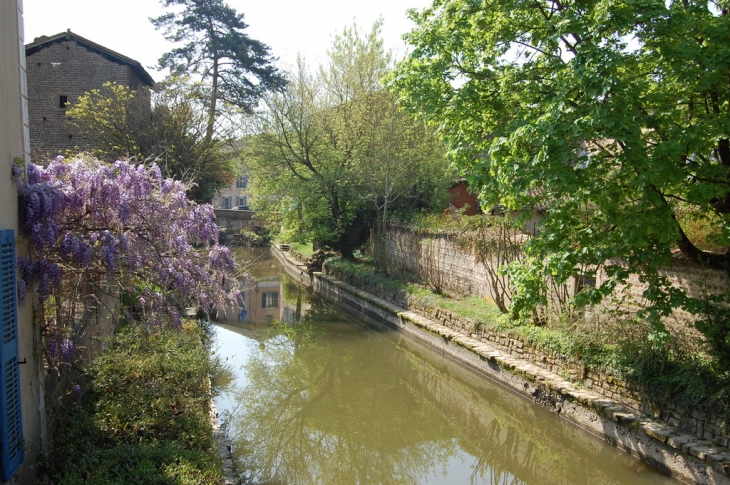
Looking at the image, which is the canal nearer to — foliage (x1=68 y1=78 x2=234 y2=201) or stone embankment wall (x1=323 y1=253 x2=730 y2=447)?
stone embankment wall (x1=323 y1=253 x2=730 y2=447)

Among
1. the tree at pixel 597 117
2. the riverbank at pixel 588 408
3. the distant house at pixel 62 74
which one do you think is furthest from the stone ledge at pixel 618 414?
the distant house at pixel 62 74

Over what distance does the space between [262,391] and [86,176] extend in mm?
6188

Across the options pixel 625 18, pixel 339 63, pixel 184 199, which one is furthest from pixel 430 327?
pixel 339 63

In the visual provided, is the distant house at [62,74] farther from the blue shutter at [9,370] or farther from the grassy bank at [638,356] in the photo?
the blue shutter at [9,370]

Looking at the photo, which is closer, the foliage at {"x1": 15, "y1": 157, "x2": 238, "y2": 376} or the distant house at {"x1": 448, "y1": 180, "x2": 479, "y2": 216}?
the foliage at {"x1": 15, "y1": 157, "x2": 238, "y2": 376}

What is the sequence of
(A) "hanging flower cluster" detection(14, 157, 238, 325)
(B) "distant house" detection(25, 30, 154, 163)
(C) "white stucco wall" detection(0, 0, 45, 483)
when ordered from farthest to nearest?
(B) "distant house" detection(25, 30, 154, 163)
(A) "hanging flower cluster" detection(14, 157, 238, 325)
(C) "white stucco wall" detection(0, 0, 45, 483)

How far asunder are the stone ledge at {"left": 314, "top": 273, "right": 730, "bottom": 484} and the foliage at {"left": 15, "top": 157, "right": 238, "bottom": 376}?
6056 millimetres

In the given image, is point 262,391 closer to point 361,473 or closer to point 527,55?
point 361,473

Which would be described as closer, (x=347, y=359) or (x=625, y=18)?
(x=625, y=18)

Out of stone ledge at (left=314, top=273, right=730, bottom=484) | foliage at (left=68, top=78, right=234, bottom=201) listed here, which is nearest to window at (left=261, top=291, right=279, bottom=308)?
foliage at (left=68, top=78, right=234, bottom=201)

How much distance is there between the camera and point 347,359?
13133 millimetres

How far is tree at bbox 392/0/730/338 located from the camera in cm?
666

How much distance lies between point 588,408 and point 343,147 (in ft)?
46.7

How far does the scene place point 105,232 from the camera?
6.07 metres
